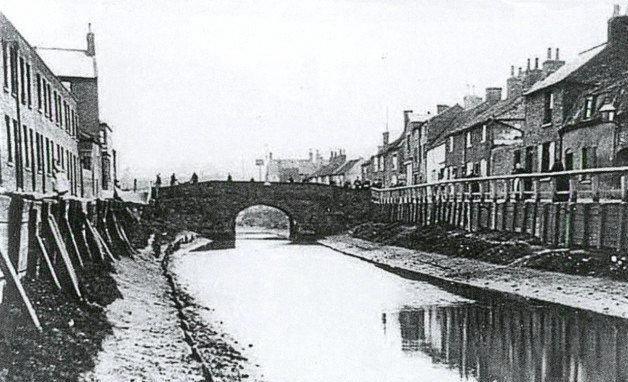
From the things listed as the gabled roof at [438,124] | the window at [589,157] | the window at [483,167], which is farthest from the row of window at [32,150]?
the gabled roof at [438,124]

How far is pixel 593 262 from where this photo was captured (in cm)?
2112

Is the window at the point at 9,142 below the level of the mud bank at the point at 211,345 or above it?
above

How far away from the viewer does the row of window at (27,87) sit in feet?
74.4

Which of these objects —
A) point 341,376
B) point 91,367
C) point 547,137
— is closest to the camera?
point 91,367

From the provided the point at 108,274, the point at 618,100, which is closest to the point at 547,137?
the point at 618,100

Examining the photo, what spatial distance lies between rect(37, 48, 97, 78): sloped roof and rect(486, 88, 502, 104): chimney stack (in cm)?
3427

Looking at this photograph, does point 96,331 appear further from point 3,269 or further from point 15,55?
point 15,55

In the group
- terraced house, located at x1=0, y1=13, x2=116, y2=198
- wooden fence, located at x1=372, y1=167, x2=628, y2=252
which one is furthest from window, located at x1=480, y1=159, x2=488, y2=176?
terraced house, located at x1=0, y1=13, x2=116, y2=198

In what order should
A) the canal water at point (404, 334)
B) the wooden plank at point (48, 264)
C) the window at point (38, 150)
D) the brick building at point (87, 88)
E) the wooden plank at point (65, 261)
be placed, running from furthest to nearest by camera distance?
1. the brick building at point (87, 88)
2. the window at point (38, 150)
3. the wooden plank at point (65, 261)
4. the canal water at point (404, 334)
5. the wooden plank at point (48, 264)

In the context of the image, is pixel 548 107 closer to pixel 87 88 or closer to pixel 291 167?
pixel 87 88

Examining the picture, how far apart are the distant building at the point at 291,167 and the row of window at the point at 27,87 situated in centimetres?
8364

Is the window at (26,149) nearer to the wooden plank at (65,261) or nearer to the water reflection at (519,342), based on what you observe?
the wooden plank at (65,261)

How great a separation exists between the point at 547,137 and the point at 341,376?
25638 millimetres

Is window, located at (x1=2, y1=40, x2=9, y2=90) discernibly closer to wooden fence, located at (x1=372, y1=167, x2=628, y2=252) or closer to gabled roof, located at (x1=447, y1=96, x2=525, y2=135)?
wooden fence, located at (x1=372, y1=167, x2=628, y2=252)
